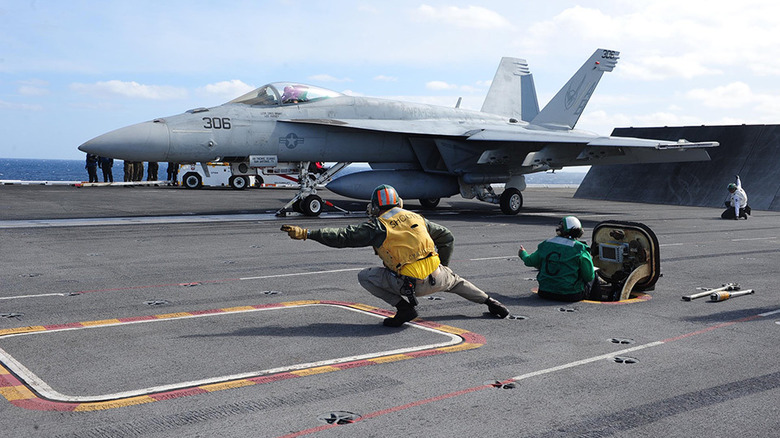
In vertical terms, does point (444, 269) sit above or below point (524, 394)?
above

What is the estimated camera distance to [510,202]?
23125 mm

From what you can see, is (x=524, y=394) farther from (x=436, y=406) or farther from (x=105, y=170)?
(x=105, y=170)

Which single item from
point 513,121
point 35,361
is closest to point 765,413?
point 35,361

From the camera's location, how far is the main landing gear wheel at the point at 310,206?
789 inches

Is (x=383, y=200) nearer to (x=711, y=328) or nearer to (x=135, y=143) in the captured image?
(x=711, y=328)

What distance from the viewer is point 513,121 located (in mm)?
26328

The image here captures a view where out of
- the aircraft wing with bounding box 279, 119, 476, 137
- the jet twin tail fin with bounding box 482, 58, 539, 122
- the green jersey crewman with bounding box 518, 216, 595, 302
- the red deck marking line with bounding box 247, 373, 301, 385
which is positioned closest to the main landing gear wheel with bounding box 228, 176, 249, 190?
the jet twin tail fin with bounding box 482, 58, 539, 122

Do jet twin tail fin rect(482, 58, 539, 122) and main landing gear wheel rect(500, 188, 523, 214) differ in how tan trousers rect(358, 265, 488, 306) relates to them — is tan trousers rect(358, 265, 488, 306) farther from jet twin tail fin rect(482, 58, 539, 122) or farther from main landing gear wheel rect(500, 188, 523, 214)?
jet twin tail fin rect(482, 58, 539, 122)

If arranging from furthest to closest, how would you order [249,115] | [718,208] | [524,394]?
[718,208] < [249,115] < [524,394]

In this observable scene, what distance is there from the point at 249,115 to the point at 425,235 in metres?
12.9

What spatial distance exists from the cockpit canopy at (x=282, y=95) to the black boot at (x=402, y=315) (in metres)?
13.4

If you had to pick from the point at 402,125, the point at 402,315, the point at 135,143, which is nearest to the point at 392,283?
the point at 402,315

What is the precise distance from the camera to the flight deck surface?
453 cm

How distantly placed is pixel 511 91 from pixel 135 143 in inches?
676
